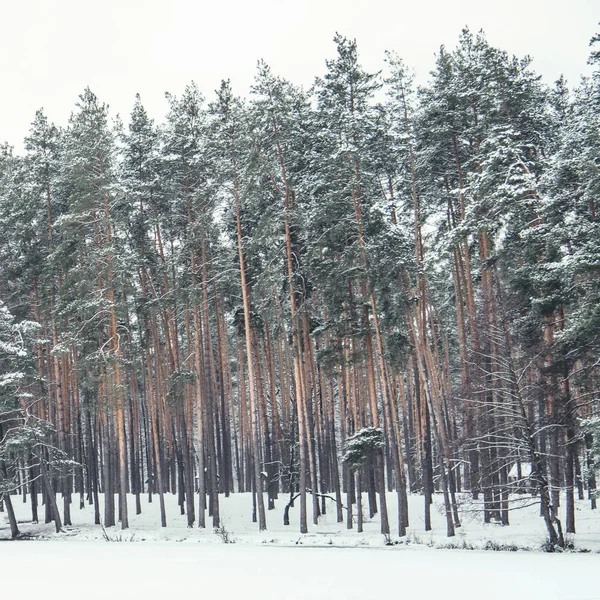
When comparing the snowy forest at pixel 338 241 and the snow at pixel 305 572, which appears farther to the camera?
the snowy forest at pixel 338 241

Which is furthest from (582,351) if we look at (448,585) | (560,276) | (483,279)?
(448,585)

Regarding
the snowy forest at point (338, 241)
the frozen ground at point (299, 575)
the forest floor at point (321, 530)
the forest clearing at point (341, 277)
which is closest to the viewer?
the frozen ground at point (299, 575)

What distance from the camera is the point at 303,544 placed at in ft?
58.4

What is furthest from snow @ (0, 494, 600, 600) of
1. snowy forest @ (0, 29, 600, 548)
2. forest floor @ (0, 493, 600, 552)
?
snowy forest @ (0, 29, 600, 548)

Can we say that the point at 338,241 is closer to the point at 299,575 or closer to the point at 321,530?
the point at 321,530

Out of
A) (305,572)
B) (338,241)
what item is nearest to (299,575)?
(305,572)

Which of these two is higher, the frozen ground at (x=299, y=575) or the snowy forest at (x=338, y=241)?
the snowy forest at (x=338, y=241)

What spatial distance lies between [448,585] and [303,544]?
9.40 metres

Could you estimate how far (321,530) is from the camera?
23.2 meters

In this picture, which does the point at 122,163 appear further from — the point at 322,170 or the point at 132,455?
the point at 132,455

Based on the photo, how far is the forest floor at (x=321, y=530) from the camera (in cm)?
1781

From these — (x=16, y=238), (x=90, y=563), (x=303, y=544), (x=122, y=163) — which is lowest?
(x=303, y=544)

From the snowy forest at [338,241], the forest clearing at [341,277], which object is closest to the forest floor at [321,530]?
the forest clearing at [341,277]

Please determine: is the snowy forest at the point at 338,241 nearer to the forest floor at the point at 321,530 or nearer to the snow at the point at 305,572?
the forest floor at the point at 321,530
